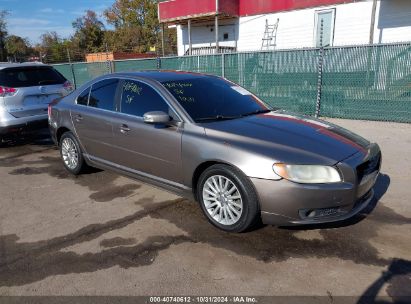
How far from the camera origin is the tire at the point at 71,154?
550 cm

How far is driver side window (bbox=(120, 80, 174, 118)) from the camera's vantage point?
424cm

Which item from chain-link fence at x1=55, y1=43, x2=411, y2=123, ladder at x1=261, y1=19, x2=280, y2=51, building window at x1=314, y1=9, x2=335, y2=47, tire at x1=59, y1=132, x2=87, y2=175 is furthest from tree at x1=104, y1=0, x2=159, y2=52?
tire at x1=59, y1=132, x2=87, y2=175

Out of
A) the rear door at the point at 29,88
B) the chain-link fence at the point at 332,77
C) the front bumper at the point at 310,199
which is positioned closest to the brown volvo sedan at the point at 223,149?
the front bumper at the point at 310,199

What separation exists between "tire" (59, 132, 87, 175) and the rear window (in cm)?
232

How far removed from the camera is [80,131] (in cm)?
533

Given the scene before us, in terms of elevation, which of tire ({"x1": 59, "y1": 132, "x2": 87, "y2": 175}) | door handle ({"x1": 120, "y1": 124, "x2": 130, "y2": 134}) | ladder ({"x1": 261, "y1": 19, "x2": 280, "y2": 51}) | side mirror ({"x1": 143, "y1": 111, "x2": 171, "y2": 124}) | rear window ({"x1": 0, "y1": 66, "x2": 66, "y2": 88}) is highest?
ladder ({"x1": 261, "y1": 19, "x2": 280, "y2": 51})

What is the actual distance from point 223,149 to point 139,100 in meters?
1.50

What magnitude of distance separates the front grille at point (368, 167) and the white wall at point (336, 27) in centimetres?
1163

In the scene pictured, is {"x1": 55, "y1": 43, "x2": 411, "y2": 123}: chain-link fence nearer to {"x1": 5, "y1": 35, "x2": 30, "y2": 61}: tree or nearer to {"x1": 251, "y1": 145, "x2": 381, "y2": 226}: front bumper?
{"x1": 251, "y1": 145, "x2": 381, "y2": 226}: front bumper

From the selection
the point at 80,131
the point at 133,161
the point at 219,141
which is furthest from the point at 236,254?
the point at 80,131

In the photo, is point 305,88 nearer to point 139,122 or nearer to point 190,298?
point 139,122

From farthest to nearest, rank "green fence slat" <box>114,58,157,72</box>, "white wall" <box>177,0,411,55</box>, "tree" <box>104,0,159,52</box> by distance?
"tree" <box>104,0,159,52</box> → "white wall" <box>177,0,411,55</box> → "green fence slat" <box>114,58,157,72</box>

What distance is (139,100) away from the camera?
4.50 metres

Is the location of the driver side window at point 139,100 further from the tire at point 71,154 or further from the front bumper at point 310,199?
the front bumper at point 310,199
